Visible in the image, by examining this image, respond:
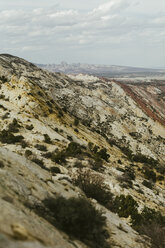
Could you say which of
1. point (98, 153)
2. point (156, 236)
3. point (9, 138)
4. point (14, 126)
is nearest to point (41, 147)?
point (9, 138)

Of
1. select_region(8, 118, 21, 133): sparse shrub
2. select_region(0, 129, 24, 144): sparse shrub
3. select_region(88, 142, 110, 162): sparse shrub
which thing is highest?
select_region(8, 118, 21, 133): sparse shrub

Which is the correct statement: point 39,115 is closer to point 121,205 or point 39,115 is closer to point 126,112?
point 121,205

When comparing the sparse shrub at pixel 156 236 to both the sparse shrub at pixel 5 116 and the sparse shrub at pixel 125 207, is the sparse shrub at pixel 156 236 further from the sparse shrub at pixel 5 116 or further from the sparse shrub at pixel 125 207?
the sparse shrub at pixel 5 116

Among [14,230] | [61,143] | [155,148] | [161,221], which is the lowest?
[155,148]

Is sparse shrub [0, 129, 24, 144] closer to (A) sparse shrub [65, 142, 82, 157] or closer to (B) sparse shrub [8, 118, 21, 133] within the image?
(B) sparse shrub [8, 118, 21, 133]

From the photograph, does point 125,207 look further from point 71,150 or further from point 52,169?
point 71,150

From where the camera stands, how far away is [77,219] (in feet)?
29.2

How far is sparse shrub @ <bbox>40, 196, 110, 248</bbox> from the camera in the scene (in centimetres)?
875

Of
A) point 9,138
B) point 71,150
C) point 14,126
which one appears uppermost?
point 14,126

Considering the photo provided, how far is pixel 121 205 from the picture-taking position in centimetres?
1800

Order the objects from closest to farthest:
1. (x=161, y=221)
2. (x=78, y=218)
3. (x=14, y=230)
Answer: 1. (x=14, y=230)
2. (x=78, y=218)
3. (x=161, y=221)

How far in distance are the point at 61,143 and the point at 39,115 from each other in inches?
343

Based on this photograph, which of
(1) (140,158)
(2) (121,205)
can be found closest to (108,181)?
(2) (121,205)

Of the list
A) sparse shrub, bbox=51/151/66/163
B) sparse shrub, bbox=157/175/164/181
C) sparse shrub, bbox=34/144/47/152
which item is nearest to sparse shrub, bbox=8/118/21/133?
sparse shrub, bbox=34/144/47/152
